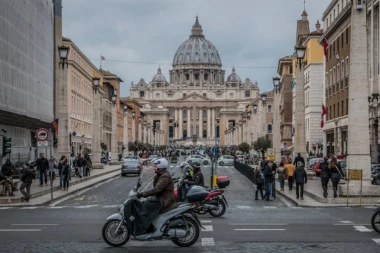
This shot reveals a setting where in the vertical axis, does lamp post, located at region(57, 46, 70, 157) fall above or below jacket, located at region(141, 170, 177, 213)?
above

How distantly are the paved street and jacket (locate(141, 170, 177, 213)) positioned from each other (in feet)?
2.62

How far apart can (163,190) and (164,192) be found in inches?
2.5

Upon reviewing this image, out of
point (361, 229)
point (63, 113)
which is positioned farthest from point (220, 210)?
point (63, 113)

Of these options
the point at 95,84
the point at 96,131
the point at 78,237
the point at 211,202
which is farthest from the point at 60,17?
the point at 78,237

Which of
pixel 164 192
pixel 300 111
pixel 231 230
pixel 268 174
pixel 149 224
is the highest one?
pixel 300 111

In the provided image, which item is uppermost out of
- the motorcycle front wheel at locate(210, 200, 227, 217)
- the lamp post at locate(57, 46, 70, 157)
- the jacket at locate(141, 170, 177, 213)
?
the lamp post at locate(57, 46, 70, 157)

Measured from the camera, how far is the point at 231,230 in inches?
725

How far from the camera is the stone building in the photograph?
170 feet

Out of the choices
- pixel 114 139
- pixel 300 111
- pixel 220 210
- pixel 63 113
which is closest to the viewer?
pixel 220 210

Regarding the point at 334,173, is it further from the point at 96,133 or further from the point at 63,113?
the point at 96,133

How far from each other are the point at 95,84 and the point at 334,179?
29453 mm

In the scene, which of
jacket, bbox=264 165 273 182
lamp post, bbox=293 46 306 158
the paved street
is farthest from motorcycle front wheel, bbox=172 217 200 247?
lamp post, bbox=293 46 306 158

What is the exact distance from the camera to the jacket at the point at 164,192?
15016 millimetres

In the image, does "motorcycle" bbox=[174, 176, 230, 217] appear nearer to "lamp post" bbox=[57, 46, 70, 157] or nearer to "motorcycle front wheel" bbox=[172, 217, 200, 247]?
"motorcycle front wheel" bbox=[172, 217, 200, 247]
